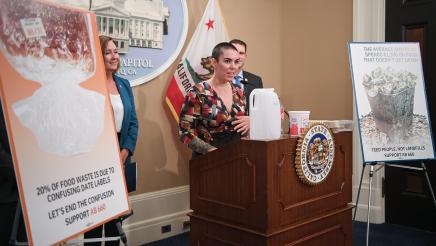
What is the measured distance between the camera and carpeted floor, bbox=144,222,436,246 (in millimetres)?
2971

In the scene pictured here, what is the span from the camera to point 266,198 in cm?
159

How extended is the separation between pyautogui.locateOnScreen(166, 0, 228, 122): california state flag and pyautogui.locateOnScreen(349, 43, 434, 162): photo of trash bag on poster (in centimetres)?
109

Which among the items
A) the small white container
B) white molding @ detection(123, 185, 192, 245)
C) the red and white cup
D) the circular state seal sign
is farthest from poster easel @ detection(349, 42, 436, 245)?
white molding @ detection(123, 185, 192, 245)

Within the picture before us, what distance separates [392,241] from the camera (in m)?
3.01

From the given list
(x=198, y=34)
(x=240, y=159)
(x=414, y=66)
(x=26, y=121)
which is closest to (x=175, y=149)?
(x=198, y=34)

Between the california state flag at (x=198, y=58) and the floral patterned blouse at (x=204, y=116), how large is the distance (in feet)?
2.75

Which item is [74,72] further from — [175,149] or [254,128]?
[175,149]

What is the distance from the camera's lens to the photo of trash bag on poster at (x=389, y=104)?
8.80 feet

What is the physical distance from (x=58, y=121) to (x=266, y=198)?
0.81 meters

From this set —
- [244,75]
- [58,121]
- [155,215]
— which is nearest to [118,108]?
[58,121]

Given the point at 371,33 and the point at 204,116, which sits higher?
the point at 371,33

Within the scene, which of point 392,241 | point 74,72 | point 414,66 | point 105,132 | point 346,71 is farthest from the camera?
point 346,71

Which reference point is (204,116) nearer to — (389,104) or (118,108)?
(118,108)

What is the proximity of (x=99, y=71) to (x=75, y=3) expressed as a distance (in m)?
1.23
